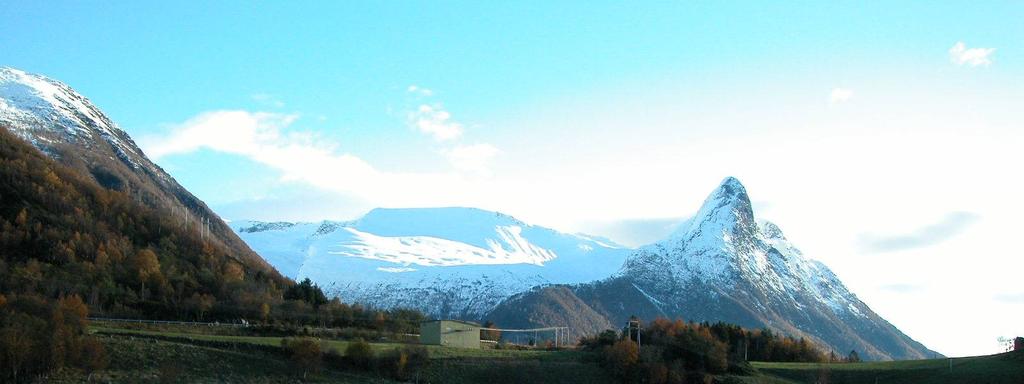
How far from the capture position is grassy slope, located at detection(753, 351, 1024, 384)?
11584 centimetres

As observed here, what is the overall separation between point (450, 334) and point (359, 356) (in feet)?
90.2

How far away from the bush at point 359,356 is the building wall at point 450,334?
2403 centimetres

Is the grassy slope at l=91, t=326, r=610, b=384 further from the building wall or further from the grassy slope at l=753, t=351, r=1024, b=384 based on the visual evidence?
the grassy slope at l=753, t=351, r=1024, b=384

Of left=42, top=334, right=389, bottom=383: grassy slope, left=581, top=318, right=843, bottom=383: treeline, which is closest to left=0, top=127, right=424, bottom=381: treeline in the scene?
left=42, top=334, right=389, bottom=383: grassy slope

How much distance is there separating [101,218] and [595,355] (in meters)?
117

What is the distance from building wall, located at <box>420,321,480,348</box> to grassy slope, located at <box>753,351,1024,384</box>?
37.0m

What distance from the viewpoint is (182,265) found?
191 metres

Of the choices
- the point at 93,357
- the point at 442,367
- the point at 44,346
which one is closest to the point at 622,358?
the point at 442,367

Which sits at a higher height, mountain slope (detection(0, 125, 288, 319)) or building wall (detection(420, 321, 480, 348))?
mountain slope (detection(0, 125, 288, 319))

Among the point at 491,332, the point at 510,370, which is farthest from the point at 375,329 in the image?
the point at 510,370

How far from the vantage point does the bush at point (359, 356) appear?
104375mm

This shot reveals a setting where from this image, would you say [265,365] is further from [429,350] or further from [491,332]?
[491,332]

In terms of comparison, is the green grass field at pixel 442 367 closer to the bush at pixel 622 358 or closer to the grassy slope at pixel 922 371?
the grassy slope at pixel 922 371

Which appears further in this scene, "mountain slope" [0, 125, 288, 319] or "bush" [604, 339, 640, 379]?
"mountain slope" [0, 125, 288, 319]
